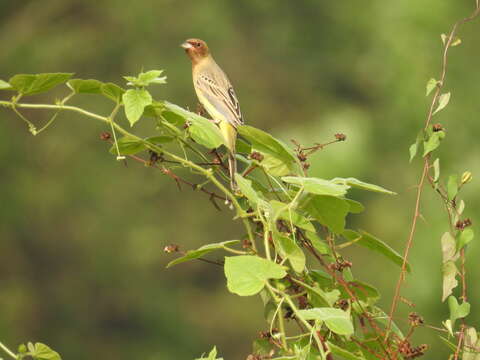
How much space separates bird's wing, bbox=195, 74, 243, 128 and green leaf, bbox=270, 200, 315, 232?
1.92 m

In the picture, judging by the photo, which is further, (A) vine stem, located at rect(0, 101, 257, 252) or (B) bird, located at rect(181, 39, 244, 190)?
(B) bird, located at rect(181, 39, 244, 190)

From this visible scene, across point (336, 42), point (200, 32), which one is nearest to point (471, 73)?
point (336, 42)

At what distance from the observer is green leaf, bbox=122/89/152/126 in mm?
1987

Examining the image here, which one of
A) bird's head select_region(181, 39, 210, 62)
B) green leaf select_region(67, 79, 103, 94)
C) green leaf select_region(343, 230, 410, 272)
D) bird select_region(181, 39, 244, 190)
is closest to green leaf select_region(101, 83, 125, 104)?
green leaf select_region(67, 79, 103, 94)

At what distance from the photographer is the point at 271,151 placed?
83.6 inches

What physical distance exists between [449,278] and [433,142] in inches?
11.8

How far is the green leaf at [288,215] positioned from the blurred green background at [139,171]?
13606 millimetres

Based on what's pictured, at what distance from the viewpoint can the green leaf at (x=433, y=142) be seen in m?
2.17

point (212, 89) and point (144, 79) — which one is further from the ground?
point (144, 79)

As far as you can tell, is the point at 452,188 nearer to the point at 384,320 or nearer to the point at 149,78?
the point at 384,320

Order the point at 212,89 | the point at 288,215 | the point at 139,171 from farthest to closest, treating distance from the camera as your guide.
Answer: the point at 139,171
the point at 212,89
the point at 288,215

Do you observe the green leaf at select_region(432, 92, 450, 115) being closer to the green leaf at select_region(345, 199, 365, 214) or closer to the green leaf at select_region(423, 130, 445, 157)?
the green leaf at select_region(423, 130, 445, 157)

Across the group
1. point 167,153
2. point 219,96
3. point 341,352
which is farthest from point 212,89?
point 341,352

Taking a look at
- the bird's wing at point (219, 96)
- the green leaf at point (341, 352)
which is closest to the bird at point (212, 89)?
the bird's wing at point (219, 96)
